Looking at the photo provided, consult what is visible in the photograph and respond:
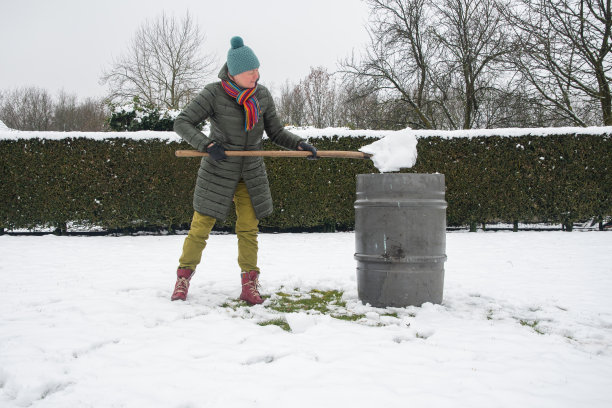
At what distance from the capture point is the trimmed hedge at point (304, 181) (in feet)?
29.4

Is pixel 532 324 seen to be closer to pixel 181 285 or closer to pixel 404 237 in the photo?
pixel 404 237

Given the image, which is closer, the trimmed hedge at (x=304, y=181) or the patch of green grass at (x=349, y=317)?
the patch of green grass at (x=349, y=317)

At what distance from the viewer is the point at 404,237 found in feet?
11.4

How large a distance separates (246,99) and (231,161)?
495 mm

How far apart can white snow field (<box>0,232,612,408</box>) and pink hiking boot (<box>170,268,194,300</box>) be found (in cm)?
9

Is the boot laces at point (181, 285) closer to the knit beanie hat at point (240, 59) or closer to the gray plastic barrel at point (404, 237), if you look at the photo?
the gray plastic barrel at point (404, 237)

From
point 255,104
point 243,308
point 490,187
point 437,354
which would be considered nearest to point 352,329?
point 437,354

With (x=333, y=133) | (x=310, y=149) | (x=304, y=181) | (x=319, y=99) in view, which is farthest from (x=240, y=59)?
(x=319, y=99)

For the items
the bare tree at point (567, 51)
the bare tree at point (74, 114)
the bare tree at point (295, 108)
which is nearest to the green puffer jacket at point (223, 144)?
the bare tree at point (567, 51)

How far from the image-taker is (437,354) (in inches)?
99.0

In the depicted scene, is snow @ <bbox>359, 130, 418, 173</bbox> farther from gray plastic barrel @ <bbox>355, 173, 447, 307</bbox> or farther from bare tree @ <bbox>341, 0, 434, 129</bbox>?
bare tree @ <bbox>341, 0, 434, 129</bbox>

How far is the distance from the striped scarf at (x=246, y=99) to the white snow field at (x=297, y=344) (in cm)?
147

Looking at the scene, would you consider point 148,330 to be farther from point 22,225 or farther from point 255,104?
point 22,225

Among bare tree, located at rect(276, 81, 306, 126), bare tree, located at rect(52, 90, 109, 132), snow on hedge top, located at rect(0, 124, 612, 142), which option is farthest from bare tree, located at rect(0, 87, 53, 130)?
snow on hedge top, located at rect(0, 124, 612, 142)
